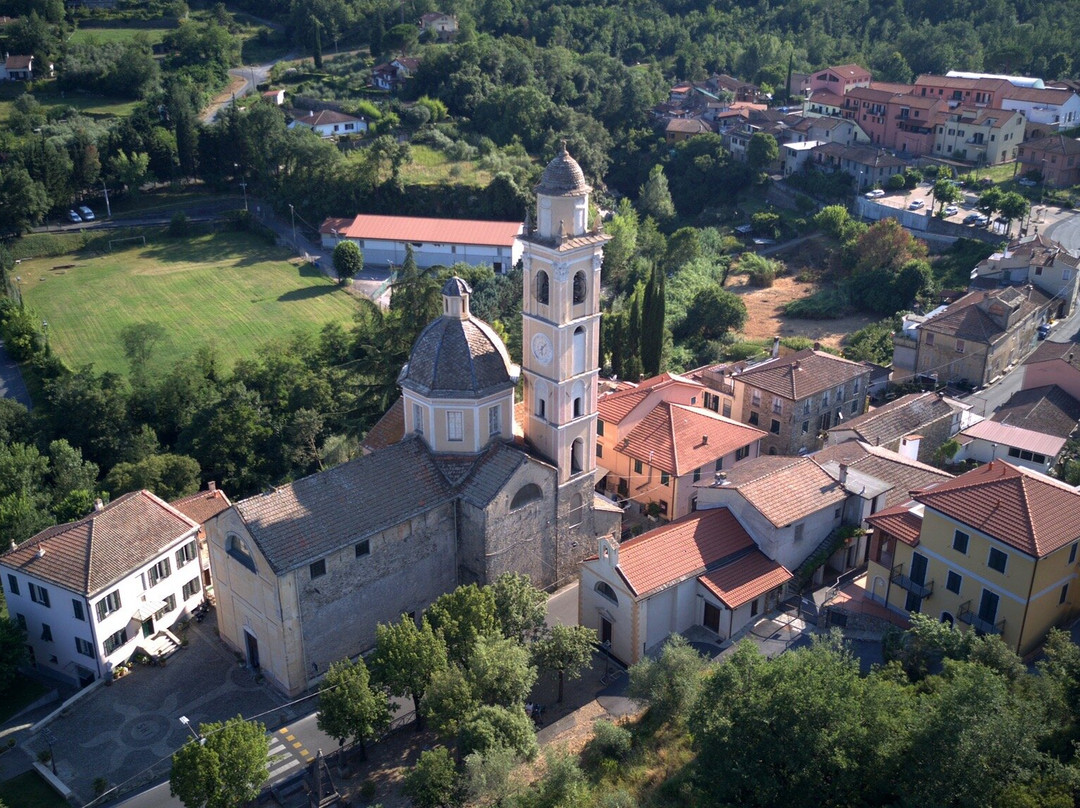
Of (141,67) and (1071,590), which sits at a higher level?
(141,67)

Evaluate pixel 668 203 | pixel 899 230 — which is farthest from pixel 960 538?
pixel 668 203

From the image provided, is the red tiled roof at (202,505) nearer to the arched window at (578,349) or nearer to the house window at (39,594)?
the house window at (39,594)

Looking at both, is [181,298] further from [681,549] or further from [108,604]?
[681,549]

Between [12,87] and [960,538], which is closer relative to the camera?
[960,538]

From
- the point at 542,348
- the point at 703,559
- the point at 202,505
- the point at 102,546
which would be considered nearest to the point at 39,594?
the point at 102,546

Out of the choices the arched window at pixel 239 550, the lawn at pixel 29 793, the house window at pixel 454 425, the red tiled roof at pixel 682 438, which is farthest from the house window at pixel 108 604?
the red tiled roof at pixel 682 438

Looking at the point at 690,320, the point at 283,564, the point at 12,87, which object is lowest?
the point at 690,320

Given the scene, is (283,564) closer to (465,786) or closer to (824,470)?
(465,786)
